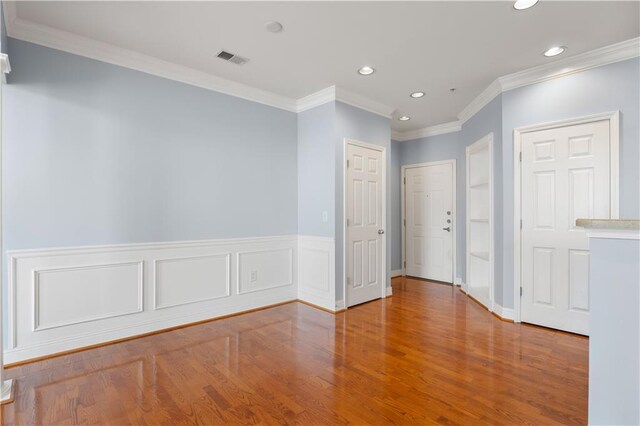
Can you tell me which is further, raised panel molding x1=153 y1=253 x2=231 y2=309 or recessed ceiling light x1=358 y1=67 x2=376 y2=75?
recessed ceiling light x1=358 y1=67 x2=376 y2=75

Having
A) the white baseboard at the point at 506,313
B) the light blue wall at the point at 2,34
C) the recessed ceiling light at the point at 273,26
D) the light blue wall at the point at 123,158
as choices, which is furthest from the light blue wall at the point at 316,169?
the light blue wall at the point at 2,34

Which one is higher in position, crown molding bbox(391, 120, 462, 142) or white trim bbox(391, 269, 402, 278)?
crown molding bbox(391, 120, 462, 142)

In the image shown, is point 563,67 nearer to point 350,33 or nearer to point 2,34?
point 350,33

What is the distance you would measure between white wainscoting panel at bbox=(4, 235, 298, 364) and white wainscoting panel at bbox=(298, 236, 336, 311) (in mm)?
408

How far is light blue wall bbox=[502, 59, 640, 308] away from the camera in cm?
285

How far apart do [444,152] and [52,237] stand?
542 cm

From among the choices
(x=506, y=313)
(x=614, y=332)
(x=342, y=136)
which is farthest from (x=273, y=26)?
(x=506, y=313)

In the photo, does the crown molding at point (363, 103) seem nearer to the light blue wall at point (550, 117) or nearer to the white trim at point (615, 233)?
the light blue wall at point (550, 117)

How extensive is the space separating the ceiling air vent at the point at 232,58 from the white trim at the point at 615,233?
123 inches

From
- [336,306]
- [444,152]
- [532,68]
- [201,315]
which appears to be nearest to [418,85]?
[532,68]

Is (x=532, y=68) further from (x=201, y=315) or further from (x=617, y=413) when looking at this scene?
(x=201, y=315)

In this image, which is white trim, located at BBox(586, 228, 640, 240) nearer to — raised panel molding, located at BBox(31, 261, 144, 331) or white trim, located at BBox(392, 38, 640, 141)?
white trim, located at BBox(392, 38, 640, 141)

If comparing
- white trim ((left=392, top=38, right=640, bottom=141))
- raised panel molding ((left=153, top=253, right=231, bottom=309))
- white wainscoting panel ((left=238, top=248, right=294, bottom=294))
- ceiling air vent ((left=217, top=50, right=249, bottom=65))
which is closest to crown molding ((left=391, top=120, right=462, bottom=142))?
white trim ((left=392, top=38, right=640, bottom=141))

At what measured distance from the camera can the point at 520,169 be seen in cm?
351
